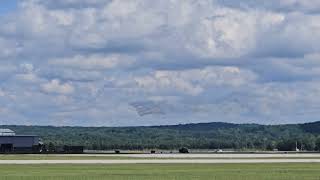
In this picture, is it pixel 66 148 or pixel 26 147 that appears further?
pixel 26 147
